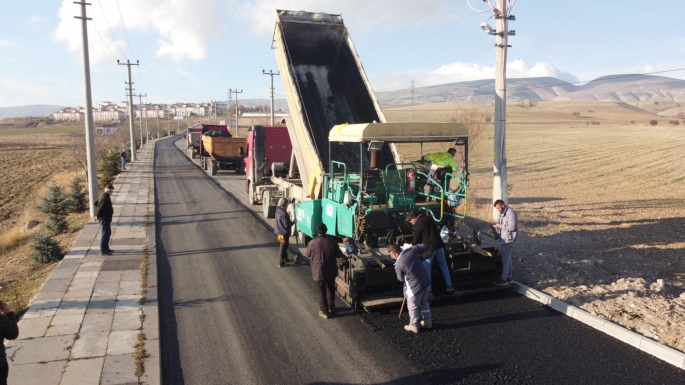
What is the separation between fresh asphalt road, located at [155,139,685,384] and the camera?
5.43 meters

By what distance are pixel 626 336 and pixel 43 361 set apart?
728 centimetres

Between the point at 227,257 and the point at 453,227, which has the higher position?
the point at 453,227

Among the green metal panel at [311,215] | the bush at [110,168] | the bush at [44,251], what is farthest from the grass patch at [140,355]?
the bush at [110,168]

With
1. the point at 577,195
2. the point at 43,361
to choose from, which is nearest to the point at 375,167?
the point at 43,361

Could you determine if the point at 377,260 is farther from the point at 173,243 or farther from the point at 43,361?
the point at 173,243

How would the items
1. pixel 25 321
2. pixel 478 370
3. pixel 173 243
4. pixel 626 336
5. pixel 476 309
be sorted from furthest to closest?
1. pixel 173 243
2. pixel 476 309
3. pixel 25 321
4. pixel 626 336
5. pixel 478 370

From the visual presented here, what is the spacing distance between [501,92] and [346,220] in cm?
539

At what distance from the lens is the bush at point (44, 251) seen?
10477mm

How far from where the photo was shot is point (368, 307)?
7.11 metres

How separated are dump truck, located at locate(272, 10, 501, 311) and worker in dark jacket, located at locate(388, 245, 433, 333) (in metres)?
0.67

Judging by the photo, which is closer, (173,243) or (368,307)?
(368,307)

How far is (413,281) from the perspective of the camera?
251 inches

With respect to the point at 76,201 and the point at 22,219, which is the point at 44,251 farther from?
the point at 22,219

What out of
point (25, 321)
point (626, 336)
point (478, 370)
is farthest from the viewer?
point (25, 321)
